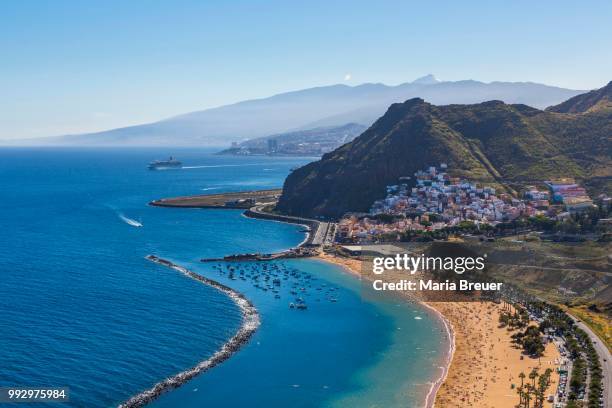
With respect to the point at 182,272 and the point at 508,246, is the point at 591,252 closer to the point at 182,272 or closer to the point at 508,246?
the point at 508,246

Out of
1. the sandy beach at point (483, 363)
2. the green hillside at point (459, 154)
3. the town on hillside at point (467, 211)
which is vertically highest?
the green hillside at point (459, 154)

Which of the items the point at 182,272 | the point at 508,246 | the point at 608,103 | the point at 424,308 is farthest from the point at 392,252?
the point at 608,103

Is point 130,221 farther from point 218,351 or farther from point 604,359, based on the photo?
point 604,359

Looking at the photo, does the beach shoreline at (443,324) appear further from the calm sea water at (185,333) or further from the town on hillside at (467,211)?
the town on hillside at (467,211)

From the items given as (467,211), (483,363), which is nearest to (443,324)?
(483,363)

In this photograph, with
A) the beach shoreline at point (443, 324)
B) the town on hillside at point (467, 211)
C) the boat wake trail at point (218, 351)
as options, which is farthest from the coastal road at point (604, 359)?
the town on hillside at point (467, 211)

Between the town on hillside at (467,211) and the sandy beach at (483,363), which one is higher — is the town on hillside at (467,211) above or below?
above
